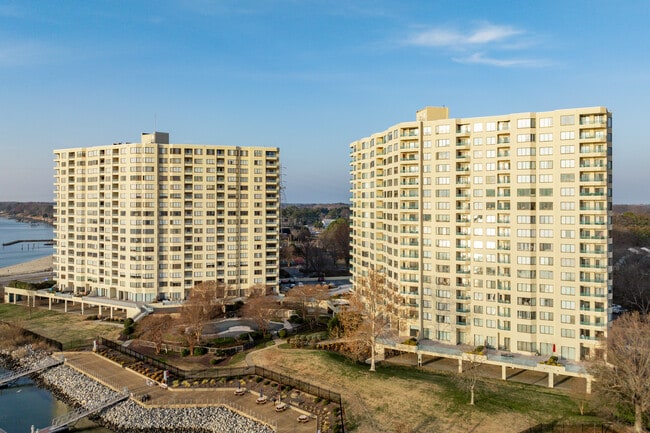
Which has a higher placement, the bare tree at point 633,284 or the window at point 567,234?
the window at point 567,234

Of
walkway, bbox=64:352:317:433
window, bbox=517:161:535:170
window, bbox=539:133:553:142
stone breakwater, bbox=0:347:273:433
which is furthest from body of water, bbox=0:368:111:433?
window, bbox=539:133:553:142

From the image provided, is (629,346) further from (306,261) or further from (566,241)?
(306,261)

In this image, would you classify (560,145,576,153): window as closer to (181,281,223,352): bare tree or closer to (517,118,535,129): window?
(517,118,535,129): window

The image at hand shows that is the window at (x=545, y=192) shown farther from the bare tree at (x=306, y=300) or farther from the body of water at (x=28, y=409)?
the body of water at (x=28, y=409)

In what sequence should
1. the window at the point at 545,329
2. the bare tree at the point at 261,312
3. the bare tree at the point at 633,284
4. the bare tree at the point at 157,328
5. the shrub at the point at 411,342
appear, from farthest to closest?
the bare tree at the point at 633,284
the bare tree at the point at 261,312
the bare tree at the point at 157,328
the shrub at the point at 411,342
the window at the point at 545,329

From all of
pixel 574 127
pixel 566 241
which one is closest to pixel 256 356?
pixel 566 241

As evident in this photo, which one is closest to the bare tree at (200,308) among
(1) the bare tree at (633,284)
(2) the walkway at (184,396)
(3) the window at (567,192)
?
(2) the walkway at (184,396)

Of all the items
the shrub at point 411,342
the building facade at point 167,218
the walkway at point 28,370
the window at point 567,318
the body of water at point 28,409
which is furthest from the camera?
Answer: the building facade at point 167,218
